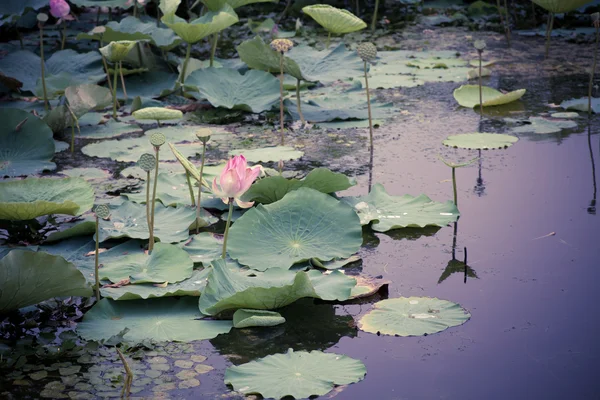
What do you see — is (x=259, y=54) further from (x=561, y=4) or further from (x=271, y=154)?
(x=561, y=4)

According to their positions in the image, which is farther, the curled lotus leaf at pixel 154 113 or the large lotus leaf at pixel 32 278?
the curled lotus leaf at pixel 154 113

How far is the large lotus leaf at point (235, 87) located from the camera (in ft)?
11.7

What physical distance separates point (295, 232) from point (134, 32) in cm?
239

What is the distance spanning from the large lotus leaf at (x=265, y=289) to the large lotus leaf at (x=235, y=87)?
1.80 meters

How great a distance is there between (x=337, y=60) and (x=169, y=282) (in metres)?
2.09

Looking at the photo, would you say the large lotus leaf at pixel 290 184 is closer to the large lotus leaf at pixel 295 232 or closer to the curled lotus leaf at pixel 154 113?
the large lotus leaf at pixel 295 232

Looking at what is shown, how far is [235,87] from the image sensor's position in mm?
3689

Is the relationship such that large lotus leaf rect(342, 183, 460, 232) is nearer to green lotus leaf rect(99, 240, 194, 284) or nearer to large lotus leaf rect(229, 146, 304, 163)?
large lotus leaf rect(229, 146, 304, 163)

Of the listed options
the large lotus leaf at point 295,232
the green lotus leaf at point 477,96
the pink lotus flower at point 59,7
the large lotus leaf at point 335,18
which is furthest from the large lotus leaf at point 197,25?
the large lotus leaf at point 295,232

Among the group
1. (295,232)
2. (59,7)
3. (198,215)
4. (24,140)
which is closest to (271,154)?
(198,215)

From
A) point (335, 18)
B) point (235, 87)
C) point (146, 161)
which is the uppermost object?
point (146, 161)

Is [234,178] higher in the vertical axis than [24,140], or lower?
higher

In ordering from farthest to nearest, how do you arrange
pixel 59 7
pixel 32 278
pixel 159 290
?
pixel 59 7 < pixel 159 290 < pixel 32 278

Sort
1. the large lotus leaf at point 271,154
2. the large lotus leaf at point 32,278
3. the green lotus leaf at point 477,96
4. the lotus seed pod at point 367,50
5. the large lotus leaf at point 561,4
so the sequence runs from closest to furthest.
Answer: the large lotus leaf at point 32,278 → the large lotus leaf at point 271,154 → the lotus seed pod at point 367,50 → the green lotus leaf at point 477,96 → the large lotus leaf at point 561,4
